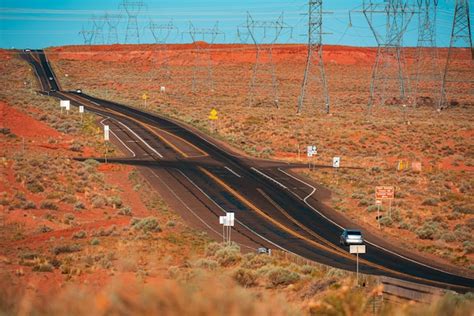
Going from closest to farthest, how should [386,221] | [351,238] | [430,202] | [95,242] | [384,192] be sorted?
[95,242], [351,238], [384,192], [386,221], [430,202]

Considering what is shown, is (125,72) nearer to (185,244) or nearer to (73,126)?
(73,126)

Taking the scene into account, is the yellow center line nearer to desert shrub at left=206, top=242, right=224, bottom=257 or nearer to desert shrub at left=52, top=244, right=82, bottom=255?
desert shrub at left=206, top=242, right=224, bottom=257

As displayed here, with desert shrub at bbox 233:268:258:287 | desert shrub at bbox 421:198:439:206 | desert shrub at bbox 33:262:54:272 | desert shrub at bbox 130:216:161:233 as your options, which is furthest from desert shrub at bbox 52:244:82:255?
desert shrub at bbox 421:198:439:206

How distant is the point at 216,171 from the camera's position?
59188 mm

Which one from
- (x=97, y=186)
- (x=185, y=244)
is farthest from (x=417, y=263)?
(x=97, y=186)

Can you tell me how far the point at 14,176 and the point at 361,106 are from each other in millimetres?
82943

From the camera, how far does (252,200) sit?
49594mm

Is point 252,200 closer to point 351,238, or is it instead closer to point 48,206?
point 48,206

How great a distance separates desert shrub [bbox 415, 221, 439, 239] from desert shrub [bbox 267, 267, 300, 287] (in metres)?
17.6

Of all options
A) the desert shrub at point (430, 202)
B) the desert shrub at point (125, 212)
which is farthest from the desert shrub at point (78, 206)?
the desert shrub at point (430, 202)

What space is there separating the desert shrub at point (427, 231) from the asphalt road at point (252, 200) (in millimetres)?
2149

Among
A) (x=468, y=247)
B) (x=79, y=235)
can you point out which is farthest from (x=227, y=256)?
(x=468, y=247)

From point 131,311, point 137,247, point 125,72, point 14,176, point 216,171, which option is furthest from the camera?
point 125,72

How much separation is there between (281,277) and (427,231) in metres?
18.6
